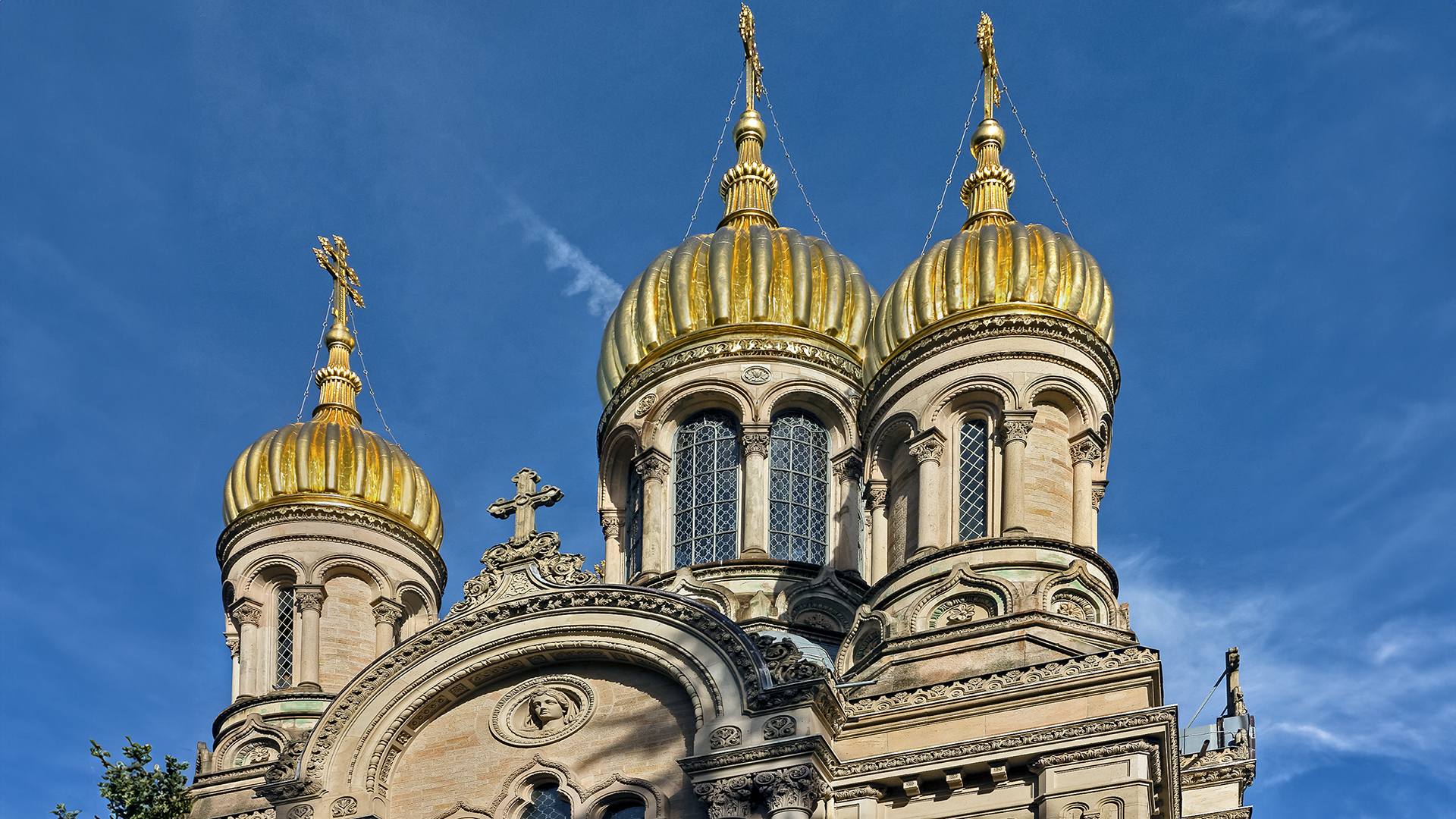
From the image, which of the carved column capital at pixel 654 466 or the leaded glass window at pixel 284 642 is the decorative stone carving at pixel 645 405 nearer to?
the carved column capital at pixel 654 466

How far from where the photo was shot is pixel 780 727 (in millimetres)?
23719

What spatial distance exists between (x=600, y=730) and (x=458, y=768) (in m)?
1.66

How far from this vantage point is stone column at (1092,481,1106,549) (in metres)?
27.2

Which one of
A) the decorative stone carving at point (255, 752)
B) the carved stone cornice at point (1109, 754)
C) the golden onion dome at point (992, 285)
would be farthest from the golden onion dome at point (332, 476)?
the carved stone cornice at point (1109, 754)

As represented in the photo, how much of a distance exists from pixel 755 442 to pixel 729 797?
30.6 ft

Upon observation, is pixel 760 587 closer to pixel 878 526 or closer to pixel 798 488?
pixel 878 526

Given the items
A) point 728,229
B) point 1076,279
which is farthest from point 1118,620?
point 728,229

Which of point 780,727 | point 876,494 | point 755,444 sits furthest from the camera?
point 755,444

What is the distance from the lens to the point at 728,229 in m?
34.3

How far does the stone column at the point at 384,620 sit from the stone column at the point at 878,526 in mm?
6730

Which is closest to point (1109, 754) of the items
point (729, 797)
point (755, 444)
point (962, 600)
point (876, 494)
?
point (962, 600)

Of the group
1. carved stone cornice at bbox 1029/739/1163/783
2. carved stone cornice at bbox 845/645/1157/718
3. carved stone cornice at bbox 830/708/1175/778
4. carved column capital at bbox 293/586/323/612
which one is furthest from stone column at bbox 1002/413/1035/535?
carved column capital at bbox 293/586/323/612

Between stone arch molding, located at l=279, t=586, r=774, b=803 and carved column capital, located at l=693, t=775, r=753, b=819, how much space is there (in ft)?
4.70

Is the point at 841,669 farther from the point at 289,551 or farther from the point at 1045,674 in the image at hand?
the point at 289,551
